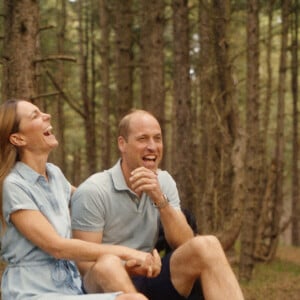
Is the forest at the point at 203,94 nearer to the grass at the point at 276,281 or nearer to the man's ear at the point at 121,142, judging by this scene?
the grass at the point at 276,281

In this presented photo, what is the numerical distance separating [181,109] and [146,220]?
717 cm

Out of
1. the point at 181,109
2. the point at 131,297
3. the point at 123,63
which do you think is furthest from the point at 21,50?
the point at 123,63

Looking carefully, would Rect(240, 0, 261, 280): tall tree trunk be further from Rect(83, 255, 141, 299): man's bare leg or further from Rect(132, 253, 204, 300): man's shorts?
Rect(83, 255, 141, 299): man's bare leg

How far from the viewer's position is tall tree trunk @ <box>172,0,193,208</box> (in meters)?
11.7

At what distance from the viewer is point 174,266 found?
437 cm

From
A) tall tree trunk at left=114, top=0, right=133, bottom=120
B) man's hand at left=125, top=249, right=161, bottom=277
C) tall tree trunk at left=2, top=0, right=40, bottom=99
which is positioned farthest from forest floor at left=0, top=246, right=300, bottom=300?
man's hand at left=125, top=249, right=161, bottom=277

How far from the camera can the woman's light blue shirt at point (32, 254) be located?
3928 mm

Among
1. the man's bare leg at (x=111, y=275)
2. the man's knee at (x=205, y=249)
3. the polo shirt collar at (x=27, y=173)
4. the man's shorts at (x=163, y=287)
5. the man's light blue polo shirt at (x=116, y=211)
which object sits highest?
the polo shirt collar at (x=27, y=173)

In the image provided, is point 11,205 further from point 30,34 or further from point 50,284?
point 30,34

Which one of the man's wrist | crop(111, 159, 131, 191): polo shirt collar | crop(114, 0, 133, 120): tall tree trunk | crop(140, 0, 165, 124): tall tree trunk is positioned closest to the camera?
the man's wrist

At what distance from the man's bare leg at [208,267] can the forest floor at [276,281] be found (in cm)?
438

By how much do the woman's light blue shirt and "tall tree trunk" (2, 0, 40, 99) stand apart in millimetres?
1686

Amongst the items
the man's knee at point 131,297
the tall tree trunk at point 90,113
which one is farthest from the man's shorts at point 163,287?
the tall tree trunk at point 90,113

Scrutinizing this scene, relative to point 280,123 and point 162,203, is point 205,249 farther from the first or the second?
point 280,123
